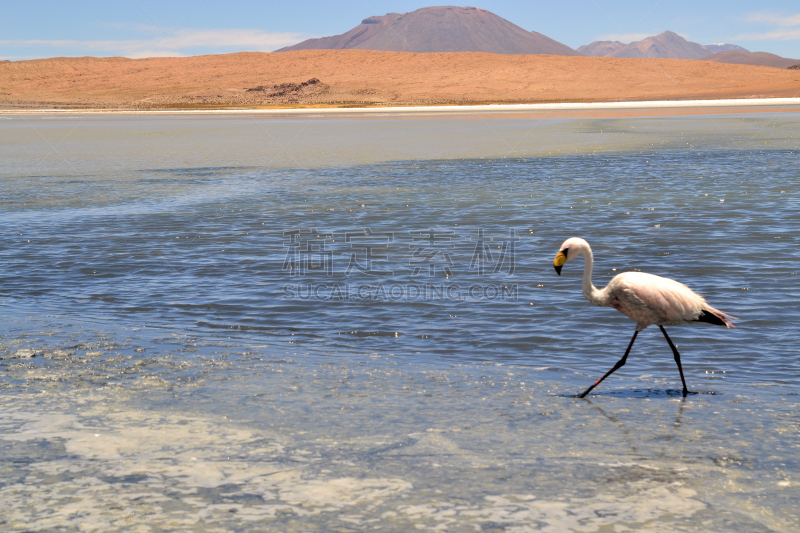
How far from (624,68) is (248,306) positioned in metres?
122

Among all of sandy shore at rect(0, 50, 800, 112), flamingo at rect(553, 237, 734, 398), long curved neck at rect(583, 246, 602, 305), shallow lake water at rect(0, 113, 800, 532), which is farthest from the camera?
sandy shore at rect(0, 50, 800, 112)

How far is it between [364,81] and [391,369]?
11993 centimetres

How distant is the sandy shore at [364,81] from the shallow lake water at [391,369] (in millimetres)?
77753

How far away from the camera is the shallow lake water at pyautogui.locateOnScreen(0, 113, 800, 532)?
413 cm

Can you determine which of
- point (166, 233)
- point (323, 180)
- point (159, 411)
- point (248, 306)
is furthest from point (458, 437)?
point (323, 180)

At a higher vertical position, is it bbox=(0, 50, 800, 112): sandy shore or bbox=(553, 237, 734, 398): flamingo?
bbox=(0, 50, 800, 112): sandy shore

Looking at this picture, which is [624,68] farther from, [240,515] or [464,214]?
[240,515]

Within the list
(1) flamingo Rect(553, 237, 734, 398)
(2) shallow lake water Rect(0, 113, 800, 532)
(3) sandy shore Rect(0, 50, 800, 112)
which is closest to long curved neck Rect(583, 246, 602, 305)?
(1) flamingo Rect(553, 237, 734, 398)

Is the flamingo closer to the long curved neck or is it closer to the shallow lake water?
the long curved neck

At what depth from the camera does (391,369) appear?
641 cm

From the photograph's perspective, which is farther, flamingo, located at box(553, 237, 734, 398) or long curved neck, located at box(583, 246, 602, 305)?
long curved neck, located at box(583, 246, 602, 305)

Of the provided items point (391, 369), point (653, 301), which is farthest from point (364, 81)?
point (653, 301)

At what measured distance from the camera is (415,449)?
15.6 ft

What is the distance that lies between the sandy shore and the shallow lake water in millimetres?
77753
